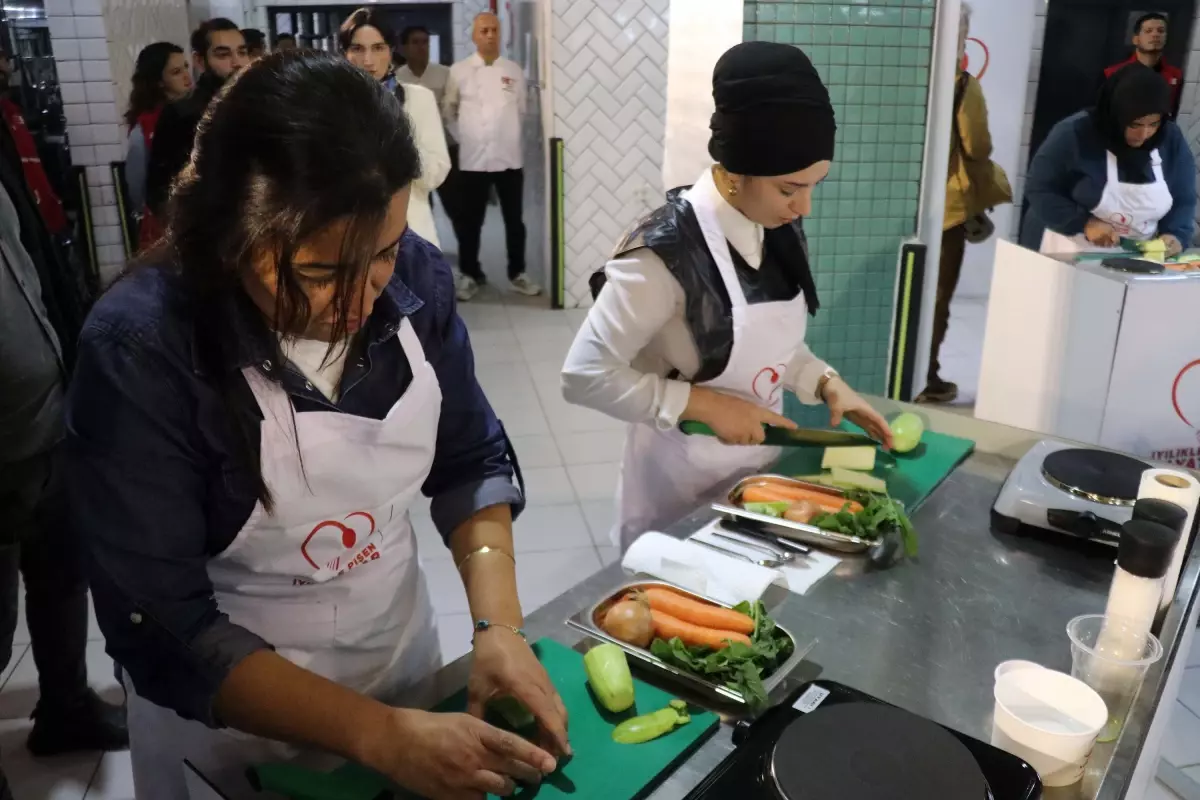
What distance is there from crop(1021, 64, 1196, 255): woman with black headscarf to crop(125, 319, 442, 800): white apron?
309 cm

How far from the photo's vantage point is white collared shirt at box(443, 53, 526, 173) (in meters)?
5.94

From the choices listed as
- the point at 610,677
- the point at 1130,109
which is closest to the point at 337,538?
the point at 610,677

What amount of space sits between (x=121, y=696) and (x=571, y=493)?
1.64 m

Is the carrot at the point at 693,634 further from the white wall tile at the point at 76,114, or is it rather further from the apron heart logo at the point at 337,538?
the white wall tile at the point at 76,114

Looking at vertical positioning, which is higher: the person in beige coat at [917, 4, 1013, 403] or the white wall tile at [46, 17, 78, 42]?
the white wall tile at [46, 17, 78, 42]

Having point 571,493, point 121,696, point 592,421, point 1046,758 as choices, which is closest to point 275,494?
point 1046,758

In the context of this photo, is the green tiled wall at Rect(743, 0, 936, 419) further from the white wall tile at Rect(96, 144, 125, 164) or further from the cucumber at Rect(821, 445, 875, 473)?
the white wall tile at Rect(96, 144, 125, 164)

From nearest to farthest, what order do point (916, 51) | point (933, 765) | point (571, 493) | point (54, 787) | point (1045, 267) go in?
point (933, 765)
point (54, 787)
point (916, 51)
point (1045, 267)
point (571, 493)

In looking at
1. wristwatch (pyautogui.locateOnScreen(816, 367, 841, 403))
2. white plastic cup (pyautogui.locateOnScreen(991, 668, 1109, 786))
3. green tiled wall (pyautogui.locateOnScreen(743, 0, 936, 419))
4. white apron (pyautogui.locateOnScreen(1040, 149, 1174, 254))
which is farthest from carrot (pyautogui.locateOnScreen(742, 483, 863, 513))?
white apron (pyautogui.locateOnScreen(1040, 149, 1174, 254))

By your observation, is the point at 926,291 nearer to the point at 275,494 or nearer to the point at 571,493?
the point at 571,493

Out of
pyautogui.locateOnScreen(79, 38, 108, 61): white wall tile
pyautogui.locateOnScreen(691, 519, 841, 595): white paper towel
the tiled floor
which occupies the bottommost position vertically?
the tiled floor

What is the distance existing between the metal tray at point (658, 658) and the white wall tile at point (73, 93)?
4.75m

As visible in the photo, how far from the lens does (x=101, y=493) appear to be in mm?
941

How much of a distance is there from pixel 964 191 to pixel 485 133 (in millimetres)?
3004
